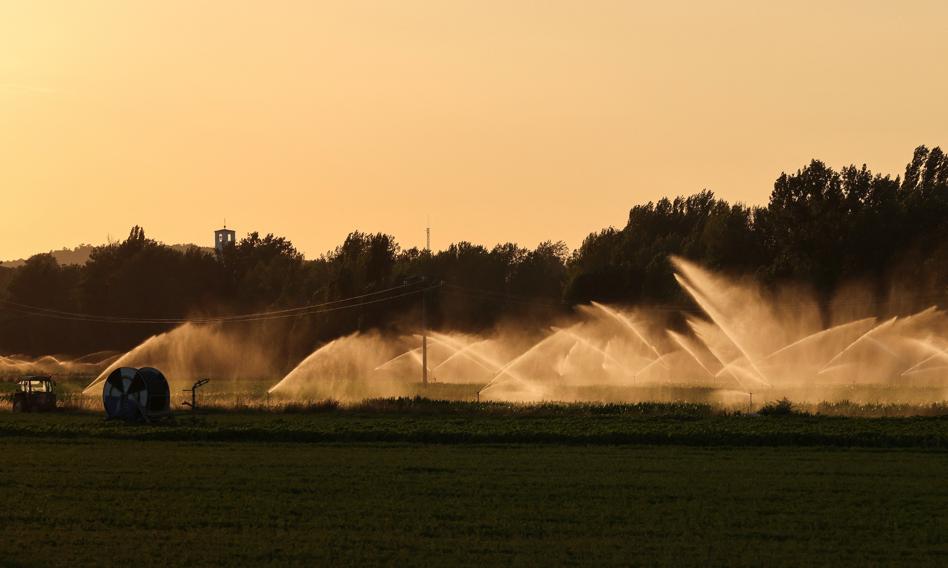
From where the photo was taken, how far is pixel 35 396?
73125 millimetres

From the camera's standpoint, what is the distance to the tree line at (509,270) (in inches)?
4648

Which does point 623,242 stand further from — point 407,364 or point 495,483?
point 495,483

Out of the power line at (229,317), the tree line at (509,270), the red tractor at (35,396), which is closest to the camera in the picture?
the red tractor at (35,396)

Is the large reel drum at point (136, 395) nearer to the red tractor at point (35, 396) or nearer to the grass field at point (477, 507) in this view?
the red tractor at point (35, 396)

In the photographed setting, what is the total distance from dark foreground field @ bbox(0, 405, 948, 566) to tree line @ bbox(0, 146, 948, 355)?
6095 cm

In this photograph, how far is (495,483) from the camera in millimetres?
37844

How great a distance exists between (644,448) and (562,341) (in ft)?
234

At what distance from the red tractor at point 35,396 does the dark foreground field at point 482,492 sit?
13349 mm

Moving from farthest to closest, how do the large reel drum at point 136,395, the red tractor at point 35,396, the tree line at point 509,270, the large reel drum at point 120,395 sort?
the tree line at point 509,270 < the red tractor at point 35,396 < the large reel drum at point 120,395 < the large reel drum at point 136,395

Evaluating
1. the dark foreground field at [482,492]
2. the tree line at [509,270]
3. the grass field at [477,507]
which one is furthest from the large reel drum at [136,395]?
the tree line at [509,270]

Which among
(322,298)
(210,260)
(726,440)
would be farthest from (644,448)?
(210,260)

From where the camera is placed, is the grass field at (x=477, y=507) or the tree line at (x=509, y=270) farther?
the tree line at (x=509, y=270)

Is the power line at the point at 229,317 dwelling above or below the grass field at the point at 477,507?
above

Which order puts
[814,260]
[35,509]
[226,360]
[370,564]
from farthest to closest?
[226,360], [814,260], [35,509], [370,564]
